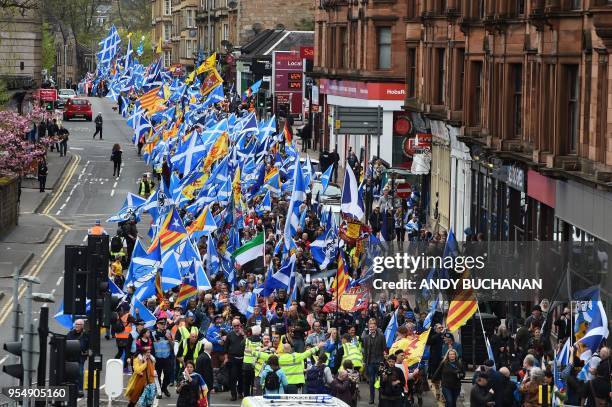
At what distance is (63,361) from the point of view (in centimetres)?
2053

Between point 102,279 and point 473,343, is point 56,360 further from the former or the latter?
point 473,343

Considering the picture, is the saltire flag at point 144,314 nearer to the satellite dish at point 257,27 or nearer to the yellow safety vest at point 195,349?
the yellow safety vest at point 195,349

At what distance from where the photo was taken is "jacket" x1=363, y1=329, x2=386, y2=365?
99.7 feet

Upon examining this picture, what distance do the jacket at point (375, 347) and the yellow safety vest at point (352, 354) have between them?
30 cm

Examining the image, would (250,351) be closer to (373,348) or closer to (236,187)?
(373,348)

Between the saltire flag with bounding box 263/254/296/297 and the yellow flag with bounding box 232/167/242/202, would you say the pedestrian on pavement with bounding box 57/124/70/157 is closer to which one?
the yellow flag with bounding box 232/167/242/202

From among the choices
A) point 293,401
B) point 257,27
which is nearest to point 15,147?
point 293,401

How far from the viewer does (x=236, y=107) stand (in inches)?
3844

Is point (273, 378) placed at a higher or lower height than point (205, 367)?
higher

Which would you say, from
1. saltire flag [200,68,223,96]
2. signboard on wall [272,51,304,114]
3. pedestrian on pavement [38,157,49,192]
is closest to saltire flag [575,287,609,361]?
pedestrian on pavement [38,157,49,192]

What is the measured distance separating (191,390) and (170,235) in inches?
418

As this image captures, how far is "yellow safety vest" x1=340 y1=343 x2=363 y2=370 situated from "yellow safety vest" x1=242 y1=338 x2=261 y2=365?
151cm

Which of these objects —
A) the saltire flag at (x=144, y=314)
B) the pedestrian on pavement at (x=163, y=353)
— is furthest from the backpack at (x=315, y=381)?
the saltire flag at (x=144, y=314)

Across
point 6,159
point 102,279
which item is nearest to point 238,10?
point 6,159
